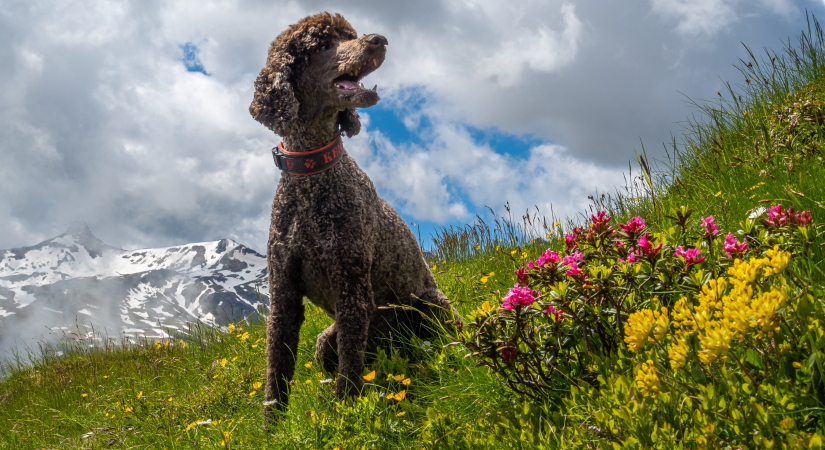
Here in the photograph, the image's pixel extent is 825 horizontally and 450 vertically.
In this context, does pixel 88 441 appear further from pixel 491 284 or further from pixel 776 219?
pixel 776 219

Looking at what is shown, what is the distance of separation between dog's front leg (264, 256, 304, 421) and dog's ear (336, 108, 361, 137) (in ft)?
3.91

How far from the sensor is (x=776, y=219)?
243 cm

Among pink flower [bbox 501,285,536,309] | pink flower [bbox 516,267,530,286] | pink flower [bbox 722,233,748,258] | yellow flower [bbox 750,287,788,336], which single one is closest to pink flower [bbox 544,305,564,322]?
pink flower [bbox 501,285,536,309]

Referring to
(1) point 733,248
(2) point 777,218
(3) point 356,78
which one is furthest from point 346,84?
(2) point 777,218

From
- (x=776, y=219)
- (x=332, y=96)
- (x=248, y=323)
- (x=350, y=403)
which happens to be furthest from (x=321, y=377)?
(x=248, y=323)

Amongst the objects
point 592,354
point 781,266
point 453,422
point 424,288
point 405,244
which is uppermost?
point 405,244

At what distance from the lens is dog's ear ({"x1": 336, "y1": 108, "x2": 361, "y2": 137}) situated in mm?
4105

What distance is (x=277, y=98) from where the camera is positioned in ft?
12.0

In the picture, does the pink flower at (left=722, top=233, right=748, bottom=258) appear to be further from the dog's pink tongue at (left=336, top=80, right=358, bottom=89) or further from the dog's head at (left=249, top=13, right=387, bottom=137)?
the dog's pink tongue at (left=336, top=80, right=358, bottom=89)

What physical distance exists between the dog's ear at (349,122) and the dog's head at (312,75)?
166 millimetres

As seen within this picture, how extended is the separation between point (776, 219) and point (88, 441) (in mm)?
5420

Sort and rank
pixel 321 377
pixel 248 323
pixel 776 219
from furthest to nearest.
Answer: pixel 248 323 → pixel 321 377 → pixel 776 219

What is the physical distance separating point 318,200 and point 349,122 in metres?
0.74

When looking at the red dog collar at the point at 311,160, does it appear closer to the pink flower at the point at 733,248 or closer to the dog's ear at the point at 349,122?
the dog's ear at the point at 349,122
